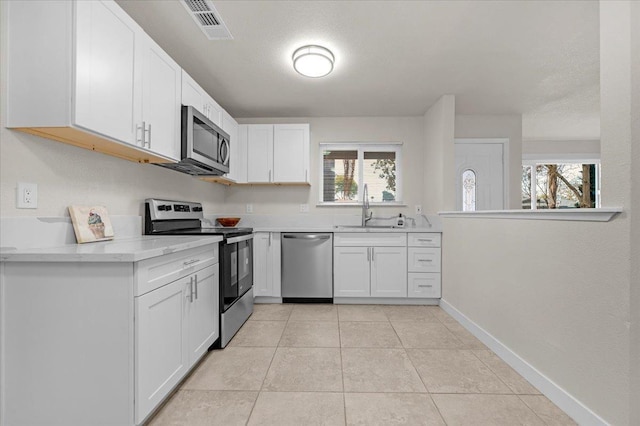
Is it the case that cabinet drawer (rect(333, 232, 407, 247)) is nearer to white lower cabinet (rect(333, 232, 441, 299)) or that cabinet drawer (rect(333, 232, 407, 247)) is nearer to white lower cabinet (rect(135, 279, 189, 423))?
white lower cabinet (rect(333, 232, 441, 299))

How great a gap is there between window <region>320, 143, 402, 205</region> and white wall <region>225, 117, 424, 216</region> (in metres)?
0.11

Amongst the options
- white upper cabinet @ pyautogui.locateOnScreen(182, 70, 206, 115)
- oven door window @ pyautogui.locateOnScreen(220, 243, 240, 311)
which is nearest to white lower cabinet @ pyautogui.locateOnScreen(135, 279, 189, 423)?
oven door window @ pyautogui.locateOnScreen(220, 243, 240, 311)

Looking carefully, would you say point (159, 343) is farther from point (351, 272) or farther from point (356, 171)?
point (356, 171)

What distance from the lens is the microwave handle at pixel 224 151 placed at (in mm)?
2969

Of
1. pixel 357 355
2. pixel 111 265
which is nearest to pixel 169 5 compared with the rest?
pixel 111 265

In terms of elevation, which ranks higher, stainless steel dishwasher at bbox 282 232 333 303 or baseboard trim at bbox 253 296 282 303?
stainless steel dishwasher at bbox 282 232 333 303

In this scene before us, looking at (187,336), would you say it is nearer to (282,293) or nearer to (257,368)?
(257,368)

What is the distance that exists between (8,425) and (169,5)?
239 cm

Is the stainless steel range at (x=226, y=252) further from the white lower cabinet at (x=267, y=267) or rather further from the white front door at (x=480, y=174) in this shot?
the white front door at (x=480, y=174)

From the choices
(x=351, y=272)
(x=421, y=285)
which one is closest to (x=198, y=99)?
(x=351, y=272)

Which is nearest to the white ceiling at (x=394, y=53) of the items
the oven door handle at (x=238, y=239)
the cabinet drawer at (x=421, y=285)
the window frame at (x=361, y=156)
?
the window frame at (x=361, y=156)

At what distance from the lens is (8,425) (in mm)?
1272

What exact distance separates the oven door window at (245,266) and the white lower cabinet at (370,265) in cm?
97

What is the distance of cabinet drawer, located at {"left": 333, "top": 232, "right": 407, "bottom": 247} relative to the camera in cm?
343
